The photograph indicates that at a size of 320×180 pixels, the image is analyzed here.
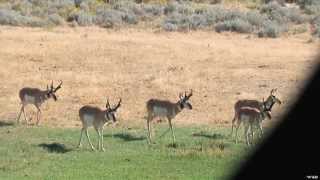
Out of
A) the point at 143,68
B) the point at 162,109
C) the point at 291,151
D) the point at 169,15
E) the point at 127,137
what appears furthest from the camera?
the point at 169,15

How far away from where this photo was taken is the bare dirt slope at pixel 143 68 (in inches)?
1019

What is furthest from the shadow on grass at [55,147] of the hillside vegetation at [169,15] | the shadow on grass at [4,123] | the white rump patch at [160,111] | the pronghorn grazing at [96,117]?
the hillside vegetation at [169,15]

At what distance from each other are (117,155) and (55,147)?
162 centimetres

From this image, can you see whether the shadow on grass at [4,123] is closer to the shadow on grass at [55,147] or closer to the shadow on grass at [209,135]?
the shadow on grass at [55,147]

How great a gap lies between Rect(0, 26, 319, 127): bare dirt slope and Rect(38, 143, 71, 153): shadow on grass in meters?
3.49

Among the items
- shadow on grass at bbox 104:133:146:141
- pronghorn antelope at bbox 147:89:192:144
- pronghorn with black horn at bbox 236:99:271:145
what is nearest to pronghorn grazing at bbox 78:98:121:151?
shadow on grass at bbox 104:133:146:141

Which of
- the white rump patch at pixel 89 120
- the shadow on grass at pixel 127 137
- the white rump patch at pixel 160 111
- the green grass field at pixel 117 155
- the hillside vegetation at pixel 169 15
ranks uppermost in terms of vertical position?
the hillside vegetation at pixel 169 15

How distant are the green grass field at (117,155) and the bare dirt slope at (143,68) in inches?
90.0

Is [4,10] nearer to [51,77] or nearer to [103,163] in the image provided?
[51,77]

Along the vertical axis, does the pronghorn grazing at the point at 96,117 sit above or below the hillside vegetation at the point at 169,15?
below

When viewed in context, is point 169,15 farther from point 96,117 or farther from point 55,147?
point 55,147

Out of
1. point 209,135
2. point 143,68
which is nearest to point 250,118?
point 209,135

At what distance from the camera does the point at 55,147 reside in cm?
1945

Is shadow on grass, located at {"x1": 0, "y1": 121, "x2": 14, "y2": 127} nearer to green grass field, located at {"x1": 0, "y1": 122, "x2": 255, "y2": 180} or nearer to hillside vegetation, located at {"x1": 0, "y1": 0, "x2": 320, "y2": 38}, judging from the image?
green grass field, located at {"x1": 0, "y1": 122, "x2": 255, "y2": 180}
